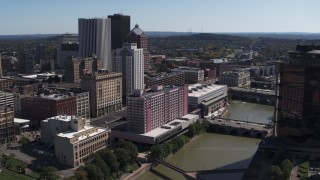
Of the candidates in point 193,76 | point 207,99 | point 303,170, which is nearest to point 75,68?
point 193,76

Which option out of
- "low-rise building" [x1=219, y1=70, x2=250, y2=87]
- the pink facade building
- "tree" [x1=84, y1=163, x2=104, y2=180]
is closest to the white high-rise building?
the pink facade building

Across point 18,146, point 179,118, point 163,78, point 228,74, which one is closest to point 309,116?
point 179,118

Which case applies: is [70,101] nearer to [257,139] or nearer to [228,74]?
[257,139]

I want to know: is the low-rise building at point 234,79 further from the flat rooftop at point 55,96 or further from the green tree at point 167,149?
the green tree at point 167,149

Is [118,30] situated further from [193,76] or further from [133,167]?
[133,167]

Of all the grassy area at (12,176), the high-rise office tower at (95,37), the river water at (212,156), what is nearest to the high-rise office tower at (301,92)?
the river water at (212,156)

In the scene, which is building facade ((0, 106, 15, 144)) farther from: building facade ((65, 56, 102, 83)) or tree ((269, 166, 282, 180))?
building facade ((65, 56, 102, 83))
